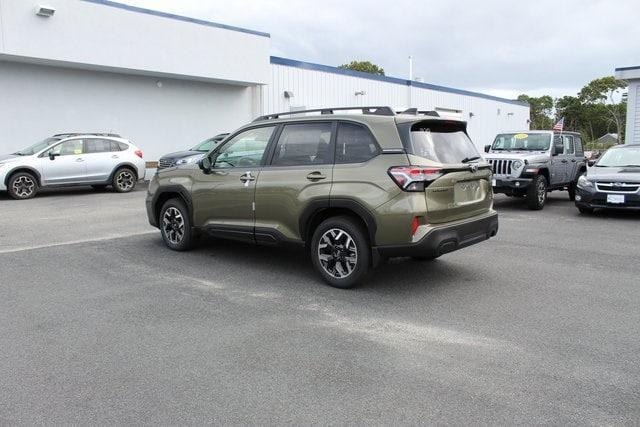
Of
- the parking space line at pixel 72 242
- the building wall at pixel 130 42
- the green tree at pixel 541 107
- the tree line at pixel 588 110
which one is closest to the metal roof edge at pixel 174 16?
the building wall at pixel 130 42

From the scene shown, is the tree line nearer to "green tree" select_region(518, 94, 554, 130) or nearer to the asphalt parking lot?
"green tree" select_region(518, 94, 554, 130)

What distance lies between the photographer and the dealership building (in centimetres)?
1625

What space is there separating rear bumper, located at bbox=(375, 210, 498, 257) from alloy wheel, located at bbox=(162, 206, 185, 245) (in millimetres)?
3213

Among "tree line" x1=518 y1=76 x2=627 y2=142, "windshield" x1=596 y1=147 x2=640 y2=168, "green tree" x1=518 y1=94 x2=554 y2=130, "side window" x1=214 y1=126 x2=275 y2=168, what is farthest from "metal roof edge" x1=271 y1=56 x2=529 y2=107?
"green tree" x1=518 y1=94 x2=554 y2=130

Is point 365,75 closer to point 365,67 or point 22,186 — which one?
point 22,186

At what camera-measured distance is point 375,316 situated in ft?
16.5

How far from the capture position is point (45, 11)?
15727 mm

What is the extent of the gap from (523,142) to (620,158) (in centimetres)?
224

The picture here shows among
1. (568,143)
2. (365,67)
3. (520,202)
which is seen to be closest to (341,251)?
(520,202)

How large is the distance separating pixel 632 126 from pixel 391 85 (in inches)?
474

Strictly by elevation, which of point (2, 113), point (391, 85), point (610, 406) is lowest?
point (610, 406)

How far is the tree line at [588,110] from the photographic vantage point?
75750 mm

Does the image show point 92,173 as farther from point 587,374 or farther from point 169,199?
point 587,374

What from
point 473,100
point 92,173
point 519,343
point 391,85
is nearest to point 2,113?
point 92,173
